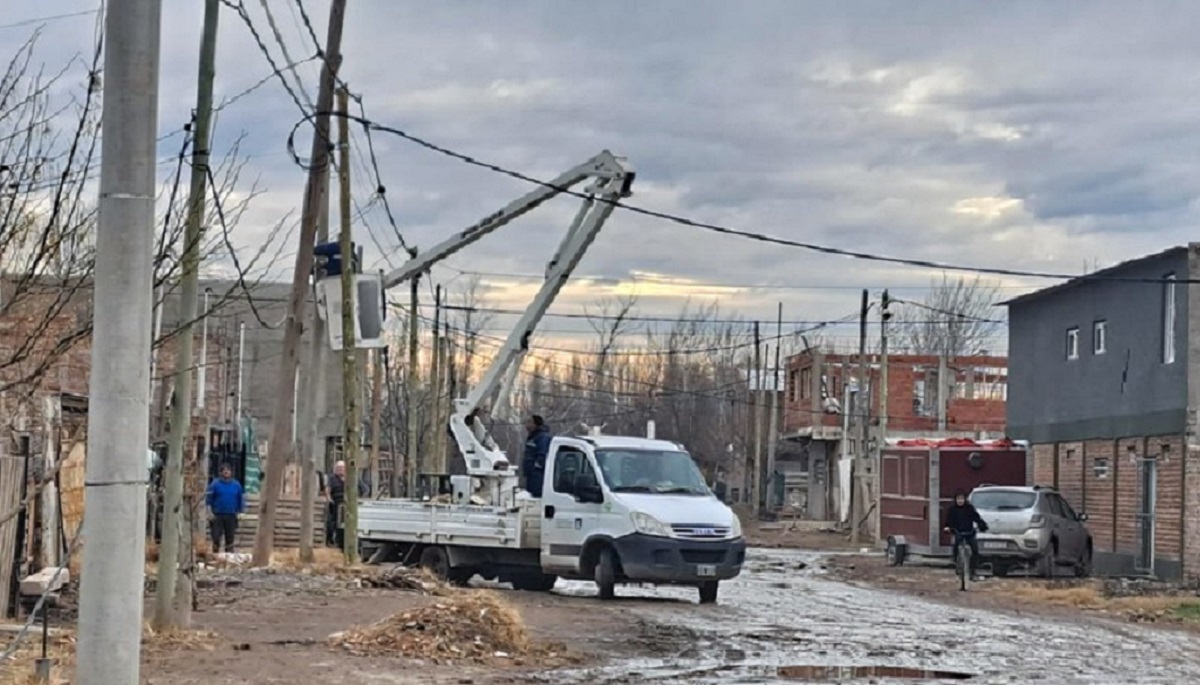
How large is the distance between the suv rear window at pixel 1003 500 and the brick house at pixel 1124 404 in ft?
7.83

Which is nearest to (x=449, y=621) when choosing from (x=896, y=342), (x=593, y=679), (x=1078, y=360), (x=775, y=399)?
(x=593, y=679)

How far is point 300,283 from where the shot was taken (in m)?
24.3

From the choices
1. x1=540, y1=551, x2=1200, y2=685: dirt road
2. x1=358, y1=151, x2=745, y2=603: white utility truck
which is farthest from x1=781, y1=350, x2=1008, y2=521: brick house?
→ x1=540, y1=551, x2=1200, y2=685: dirt road

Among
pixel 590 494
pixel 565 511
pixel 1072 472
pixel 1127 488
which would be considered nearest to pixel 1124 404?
pixel 1127 488

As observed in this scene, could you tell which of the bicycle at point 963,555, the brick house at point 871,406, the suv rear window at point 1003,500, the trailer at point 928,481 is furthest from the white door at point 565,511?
the brick house at point 871,406

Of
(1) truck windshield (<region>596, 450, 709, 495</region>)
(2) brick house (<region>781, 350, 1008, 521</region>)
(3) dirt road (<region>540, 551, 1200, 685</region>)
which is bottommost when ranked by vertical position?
(3) dirt road (<region>540, 551, 1200, 685</region>)

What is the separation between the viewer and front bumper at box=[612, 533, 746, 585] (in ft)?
73.3

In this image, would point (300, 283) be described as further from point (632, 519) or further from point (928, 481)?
point (928, 481)

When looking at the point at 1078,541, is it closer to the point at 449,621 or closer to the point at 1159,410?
the point at 1159,410

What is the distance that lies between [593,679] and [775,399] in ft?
192

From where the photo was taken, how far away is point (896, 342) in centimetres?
9688

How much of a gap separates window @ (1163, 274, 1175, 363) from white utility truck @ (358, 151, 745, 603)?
38.0 feet

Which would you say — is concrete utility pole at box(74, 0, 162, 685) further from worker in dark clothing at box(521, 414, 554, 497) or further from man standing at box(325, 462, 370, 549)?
man standing at box(325, 462, 370, 549)

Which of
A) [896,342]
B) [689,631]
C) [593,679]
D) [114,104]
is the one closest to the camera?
[114,104]
